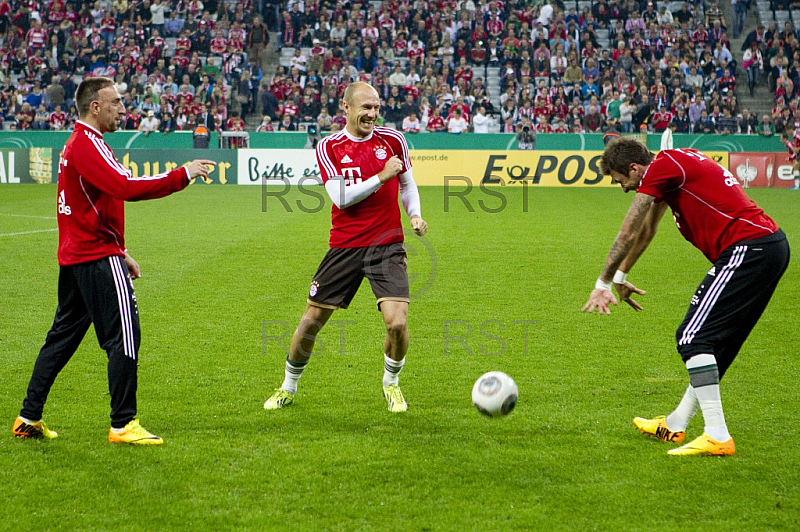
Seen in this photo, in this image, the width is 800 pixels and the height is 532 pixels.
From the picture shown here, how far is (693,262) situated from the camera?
39.9 ft

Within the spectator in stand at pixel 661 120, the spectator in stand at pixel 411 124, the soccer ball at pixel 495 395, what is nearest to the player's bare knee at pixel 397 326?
the soccer ball at pixel 495 395

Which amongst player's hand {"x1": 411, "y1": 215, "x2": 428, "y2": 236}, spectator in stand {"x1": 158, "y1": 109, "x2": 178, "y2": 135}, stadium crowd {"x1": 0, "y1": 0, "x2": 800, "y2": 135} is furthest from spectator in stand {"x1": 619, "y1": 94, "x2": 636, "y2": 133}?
player's hand {"x1": 411, "y1": 215, "x2": 428, "y2": 236}

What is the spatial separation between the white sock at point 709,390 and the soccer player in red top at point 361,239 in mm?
1853

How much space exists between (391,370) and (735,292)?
7.68ft

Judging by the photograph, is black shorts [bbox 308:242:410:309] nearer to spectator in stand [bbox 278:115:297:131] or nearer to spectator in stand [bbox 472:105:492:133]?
spectator in stand [bbox 472:105:492:133]

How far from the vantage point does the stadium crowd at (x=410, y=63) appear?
93.8 ft

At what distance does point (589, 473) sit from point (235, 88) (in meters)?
28.4

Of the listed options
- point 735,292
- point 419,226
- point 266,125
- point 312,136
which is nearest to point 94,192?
point 419,226

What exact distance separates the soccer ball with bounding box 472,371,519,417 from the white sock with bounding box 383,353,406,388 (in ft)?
2.58

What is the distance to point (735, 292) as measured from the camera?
4.68m

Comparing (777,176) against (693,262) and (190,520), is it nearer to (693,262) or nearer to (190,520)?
(693,262)

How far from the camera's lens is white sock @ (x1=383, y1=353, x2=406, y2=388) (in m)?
5.77

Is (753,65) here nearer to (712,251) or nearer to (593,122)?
(593,122)

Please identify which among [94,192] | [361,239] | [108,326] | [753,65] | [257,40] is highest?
[257,40]
